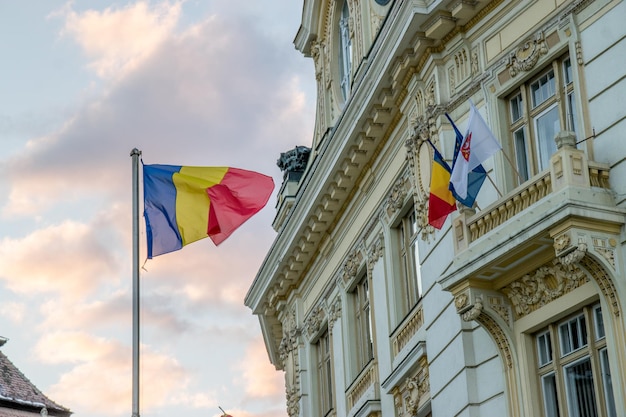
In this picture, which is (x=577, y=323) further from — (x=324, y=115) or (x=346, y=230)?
(x=324, y=115)

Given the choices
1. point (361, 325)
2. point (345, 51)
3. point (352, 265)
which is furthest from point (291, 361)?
point (345, 51)

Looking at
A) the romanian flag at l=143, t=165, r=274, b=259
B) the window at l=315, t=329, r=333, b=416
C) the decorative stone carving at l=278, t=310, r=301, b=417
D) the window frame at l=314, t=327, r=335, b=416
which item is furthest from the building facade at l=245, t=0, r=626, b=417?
the decorative stone carving at l=278, t=310, r=301, b=417

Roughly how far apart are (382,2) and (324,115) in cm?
595

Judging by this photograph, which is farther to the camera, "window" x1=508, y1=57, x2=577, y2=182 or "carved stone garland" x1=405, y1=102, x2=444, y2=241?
"carved stone garland" x1=405, y1=102, x2=444, y2=241

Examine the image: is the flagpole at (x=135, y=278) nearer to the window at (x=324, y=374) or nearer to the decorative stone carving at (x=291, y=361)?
the window at (x=324, y=374)

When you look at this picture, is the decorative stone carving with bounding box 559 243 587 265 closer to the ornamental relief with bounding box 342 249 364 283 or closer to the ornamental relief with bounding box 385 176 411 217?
the ornamental relief with bounding box 385 176 411 217

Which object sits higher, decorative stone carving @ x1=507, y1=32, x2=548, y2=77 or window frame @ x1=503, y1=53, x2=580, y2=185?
decorative stone carving @ x1=507, y1=32, x2=548, y2=77

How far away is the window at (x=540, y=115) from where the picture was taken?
2070 cm

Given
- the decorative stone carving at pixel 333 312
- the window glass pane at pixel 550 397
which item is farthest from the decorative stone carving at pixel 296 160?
the window glass pane at pixel 550 397

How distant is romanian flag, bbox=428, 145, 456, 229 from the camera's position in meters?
22.2

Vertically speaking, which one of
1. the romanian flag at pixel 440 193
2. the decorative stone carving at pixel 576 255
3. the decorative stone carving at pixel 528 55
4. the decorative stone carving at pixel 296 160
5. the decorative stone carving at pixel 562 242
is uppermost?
the decorative stone carving at pixel 296 160

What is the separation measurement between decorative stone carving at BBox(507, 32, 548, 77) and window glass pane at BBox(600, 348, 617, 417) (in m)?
5.13

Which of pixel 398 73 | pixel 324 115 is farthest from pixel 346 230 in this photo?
pixel 398 73

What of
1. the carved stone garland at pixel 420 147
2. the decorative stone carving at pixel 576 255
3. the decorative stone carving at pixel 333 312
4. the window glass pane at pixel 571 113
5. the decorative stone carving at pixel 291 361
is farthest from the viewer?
the decorative stone carving at pixel 291 361
